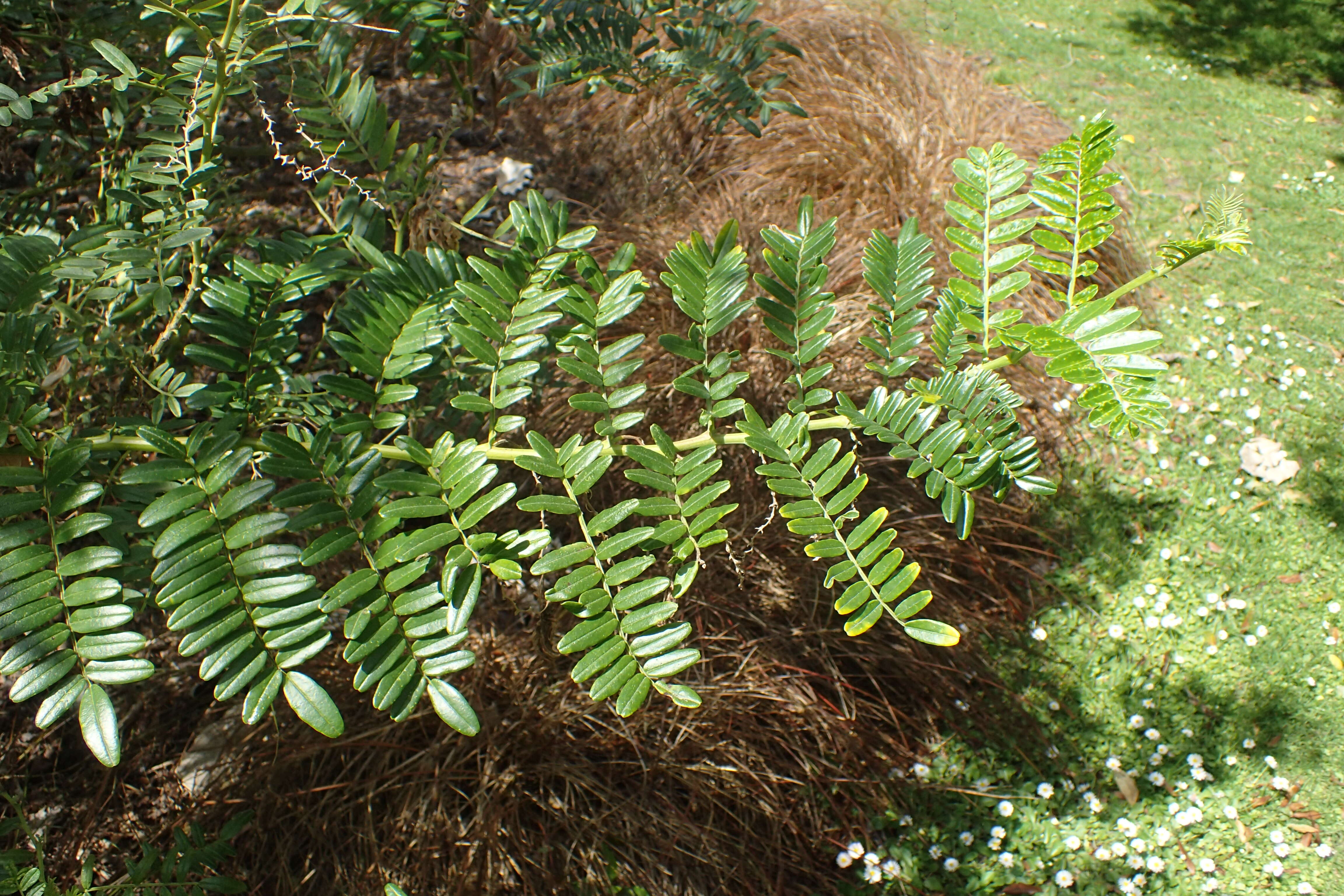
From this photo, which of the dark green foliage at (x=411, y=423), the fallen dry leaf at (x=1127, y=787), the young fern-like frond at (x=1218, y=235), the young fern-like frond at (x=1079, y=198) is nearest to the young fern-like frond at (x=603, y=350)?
the dark green foliage at (x=411, y=423)

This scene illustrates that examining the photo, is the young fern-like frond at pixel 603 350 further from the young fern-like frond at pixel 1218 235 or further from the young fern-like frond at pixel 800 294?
the young fern-like frond at pixel 1218 235

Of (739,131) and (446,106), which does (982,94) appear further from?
(446,106)

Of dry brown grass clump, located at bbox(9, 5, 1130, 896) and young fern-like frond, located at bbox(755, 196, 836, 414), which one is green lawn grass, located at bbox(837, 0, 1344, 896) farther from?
young fern-like frond, located at bbox(755, 196, 836, 414)

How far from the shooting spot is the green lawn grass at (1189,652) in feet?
7.33

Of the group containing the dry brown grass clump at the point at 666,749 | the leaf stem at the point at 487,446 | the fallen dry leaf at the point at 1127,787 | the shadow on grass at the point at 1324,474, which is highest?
the leaf stem at the point at 487,446

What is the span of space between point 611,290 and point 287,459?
0.46m

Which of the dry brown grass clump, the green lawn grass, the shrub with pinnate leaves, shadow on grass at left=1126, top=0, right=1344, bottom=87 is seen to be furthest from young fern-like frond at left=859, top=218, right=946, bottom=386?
shadow on grass at left=1126, top=0, right=1344, bottom=87

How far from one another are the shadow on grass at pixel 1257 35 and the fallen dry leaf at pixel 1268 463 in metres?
3.14

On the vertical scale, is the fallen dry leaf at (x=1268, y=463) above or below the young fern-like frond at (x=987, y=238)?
below

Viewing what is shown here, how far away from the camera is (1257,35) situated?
5352 mm

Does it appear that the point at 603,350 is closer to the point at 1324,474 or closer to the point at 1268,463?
the point at 1268,463

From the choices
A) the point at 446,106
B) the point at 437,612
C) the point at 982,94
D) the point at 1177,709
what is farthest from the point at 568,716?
the point at 982,94

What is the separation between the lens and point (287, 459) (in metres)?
1.00

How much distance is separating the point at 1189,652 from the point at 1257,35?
15.2 ft
